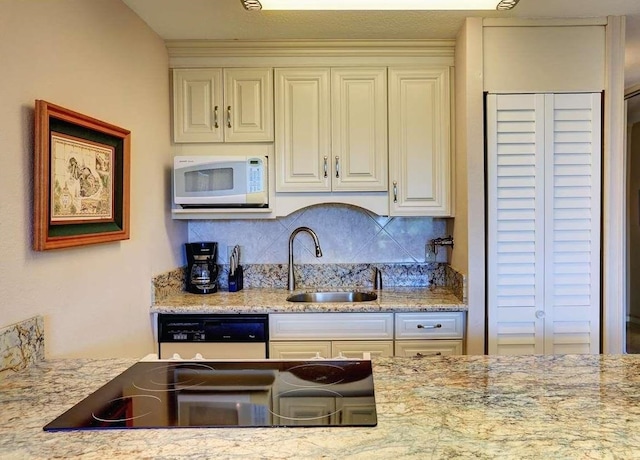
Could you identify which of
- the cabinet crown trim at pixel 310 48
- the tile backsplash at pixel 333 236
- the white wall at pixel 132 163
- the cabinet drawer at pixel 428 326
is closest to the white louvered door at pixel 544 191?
the cabinet drawer at pixel 428 326

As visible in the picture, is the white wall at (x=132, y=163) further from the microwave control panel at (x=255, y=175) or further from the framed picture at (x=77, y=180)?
the microwave control panel at (x=255, y=175)

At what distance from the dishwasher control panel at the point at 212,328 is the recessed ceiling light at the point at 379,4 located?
60.0 inches

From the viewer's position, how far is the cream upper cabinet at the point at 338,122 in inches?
108

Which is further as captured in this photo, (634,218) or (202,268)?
(634,218)

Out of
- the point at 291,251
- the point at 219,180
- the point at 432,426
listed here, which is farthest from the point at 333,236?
the point at 432,426

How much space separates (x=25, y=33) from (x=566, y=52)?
2.47 meters

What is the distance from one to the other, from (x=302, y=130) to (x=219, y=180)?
571 millimetres

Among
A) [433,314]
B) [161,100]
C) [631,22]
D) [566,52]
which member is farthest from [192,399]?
[631,22]

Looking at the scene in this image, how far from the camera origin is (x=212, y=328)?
8.14 ft

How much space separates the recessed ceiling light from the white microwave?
1.02 meters

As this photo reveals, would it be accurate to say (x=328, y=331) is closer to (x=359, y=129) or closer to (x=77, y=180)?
(x=359, y=129)

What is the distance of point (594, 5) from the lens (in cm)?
229

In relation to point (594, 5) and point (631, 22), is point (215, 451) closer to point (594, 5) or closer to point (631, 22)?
point (594, 5)

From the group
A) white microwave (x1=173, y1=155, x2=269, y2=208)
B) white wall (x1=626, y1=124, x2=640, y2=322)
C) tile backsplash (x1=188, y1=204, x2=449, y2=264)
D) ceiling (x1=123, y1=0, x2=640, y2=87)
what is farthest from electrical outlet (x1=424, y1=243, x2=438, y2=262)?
white wall (x1=626, y1=124, x2=640, y2=322)
